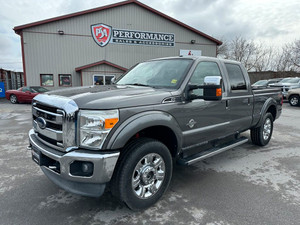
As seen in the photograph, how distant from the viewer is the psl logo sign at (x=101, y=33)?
18.2 m

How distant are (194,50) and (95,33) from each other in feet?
31.3

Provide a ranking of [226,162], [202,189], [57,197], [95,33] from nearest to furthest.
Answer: [57,197] < [202,189] < [226,162] < [95,33]

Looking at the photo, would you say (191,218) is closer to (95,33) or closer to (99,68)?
(99,68)

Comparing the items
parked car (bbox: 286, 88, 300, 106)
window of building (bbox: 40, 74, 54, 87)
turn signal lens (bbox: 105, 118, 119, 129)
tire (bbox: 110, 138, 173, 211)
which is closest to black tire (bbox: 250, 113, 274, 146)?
tire (bbox: 110, 138, 173, 211)

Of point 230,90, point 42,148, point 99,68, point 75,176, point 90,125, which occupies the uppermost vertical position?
point 99,68

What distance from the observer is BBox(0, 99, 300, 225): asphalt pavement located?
246cm

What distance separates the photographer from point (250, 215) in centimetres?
252

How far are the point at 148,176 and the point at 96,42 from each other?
700 inches

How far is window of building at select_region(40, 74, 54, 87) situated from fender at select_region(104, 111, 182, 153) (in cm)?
1730

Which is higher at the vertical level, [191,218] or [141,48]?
[141,48]

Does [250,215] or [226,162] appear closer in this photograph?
[250,215]

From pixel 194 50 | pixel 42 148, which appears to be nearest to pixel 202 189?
pixel 42 148

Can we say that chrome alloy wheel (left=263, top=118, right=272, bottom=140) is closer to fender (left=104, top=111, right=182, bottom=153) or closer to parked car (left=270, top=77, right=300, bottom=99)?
fender (left=104, top=111, right=182, bottom=153)

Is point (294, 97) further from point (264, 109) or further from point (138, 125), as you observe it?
point (138, 125)
